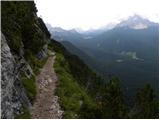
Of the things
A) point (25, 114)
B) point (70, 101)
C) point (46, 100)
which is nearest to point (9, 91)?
point (25, 114)

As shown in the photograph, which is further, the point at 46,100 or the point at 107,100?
the point at 107,100

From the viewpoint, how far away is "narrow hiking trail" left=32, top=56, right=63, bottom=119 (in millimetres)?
24122

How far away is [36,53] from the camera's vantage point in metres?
49.5

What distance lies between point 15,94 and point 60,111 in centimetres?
451

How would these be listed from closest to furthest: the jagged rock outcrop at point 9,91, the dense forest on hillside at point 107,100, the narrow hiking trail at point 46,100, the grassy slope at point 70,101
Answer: the jagged rock outcrop at point 9,91, the narrow hiking trail at point 46,100, the grassy slope at point 70,101, the dense forest on hillside at point 107,100

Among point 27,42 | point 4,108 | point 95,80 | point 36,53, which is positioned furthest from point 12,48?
point 95,80

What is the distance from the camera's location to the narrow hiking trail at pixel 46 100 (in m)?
24.1

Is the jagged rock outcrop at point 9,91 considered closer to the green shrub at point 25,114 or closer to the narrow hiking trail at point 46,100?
the green shrub at point 25,114

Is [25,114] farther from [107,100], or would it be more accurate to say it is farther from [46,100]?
[107,100]

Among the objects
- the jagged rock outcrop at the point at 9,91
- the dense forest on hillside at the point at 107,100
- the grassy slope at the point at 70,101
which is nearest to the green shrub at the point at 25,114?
the jagged rock outcrop at the point at 9,91

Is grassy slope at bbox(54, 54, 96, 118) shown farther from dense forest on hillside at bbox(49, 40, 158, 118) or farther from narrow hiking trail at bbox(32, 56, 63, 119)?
narrow hiking trail at bbox(32, 56, 63, 119)

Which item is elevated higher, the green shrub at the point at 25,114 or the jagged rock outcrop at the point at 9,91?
the jagged rock outcrop at the point at 9,91

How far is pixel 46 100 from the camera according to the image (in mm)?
27562

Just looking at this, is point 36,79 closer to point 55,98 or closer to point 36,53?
point 55,98
